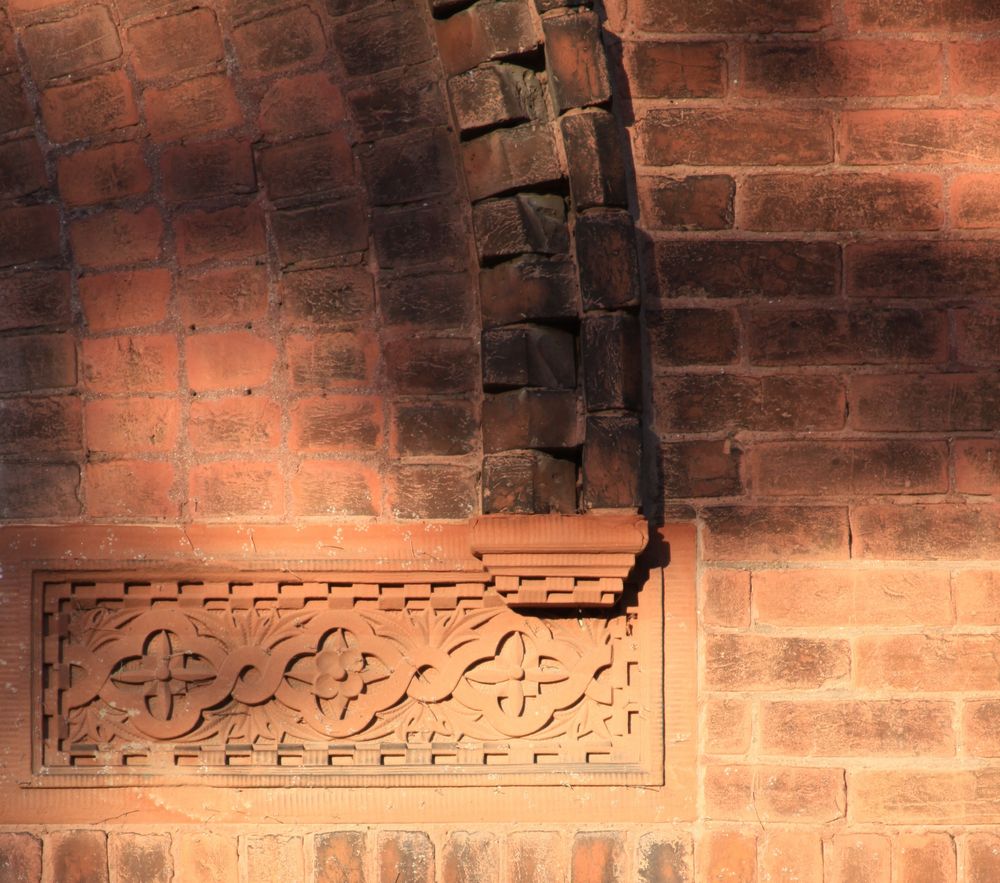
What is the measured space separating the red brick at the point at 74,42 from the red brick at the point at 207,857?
5.27ft

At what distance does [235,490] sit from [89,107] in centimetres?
86

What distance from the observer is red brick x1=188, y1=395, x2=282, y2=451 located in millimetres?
2691

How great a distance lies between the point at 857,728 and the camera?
2.60 m

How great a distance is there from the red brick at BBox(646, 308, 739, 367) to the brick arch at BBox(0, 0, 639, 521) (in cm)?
18

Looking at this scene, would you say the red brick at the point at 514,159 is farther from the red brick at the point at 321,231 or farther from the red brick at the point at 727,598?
the red brick at the point at 727,598

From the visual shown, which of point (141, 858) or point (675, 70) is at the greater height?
point (675, 70)

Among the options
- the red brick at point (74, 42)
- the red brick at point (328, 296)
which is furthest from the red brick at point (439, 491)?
the red brick at point (74, 42)

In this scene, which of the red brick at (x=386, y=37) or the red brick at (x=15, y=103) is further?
the red brick at (x=15, y=103)

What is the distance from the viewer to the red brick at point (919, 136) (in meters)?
→ 2.62

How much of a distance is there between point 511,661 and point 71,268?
48.7 inches

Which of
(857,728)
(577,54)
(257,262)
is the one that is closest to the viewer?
(577,54)

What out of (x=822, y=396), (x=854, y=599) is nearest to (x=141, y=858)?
(x=854, y=599)

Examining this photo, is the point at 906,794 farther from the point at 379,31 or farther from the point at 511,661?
the point at 379,31

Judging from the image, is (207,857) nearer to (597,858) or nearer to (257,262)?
(597,858)
